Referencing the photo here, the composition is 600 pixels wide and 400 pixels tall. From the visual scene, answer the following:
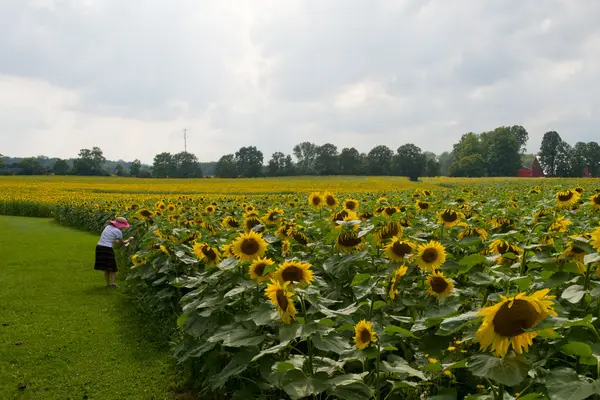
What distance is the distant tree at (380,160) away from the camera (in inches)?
3308

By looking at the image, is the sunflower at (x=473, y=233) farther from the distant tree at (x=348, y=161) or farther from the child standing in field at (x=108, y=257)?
the distant tree at (x=348, y=161)

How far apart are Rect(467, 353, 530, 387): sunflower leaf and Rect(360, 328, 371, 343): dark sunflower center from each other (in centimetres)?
82

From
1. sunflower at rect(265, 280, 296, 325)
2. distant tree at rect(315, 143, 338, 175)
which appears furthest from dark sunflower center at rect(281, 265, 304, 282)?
distant tree at rect(315, 143, 338, 175)

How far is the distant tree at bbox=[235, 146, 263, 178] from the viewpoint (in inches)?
3484

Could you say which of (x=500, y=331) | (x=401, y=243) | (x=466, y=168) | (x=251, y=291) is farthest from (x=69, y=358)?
(x=466, y=168)

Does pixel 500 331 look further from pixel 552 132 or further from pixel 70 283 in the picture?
pixel 552 132

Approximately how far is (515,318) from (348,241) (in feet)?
6.56

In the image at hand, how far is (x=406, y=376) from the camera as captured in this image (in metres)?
2.34

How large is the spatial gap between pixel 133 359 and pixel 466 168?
88841 mm

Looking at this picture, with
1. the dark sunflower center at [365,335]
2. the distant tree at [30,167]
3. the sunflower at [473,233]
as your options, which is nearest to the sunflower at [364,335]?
the dark sunflower center at [365,335]

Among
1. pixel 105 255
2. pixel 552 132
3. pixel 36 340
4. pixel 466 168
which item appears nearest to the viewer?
pixel 36 340

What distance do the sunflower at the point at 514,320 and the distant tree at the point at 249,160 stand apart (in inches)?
3403

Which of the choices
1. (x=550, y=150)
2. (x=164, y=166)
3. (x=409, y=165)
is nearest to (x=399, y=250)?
(x=409, y=165)

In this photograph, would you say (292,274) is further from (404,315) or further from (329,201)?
(329,201)
